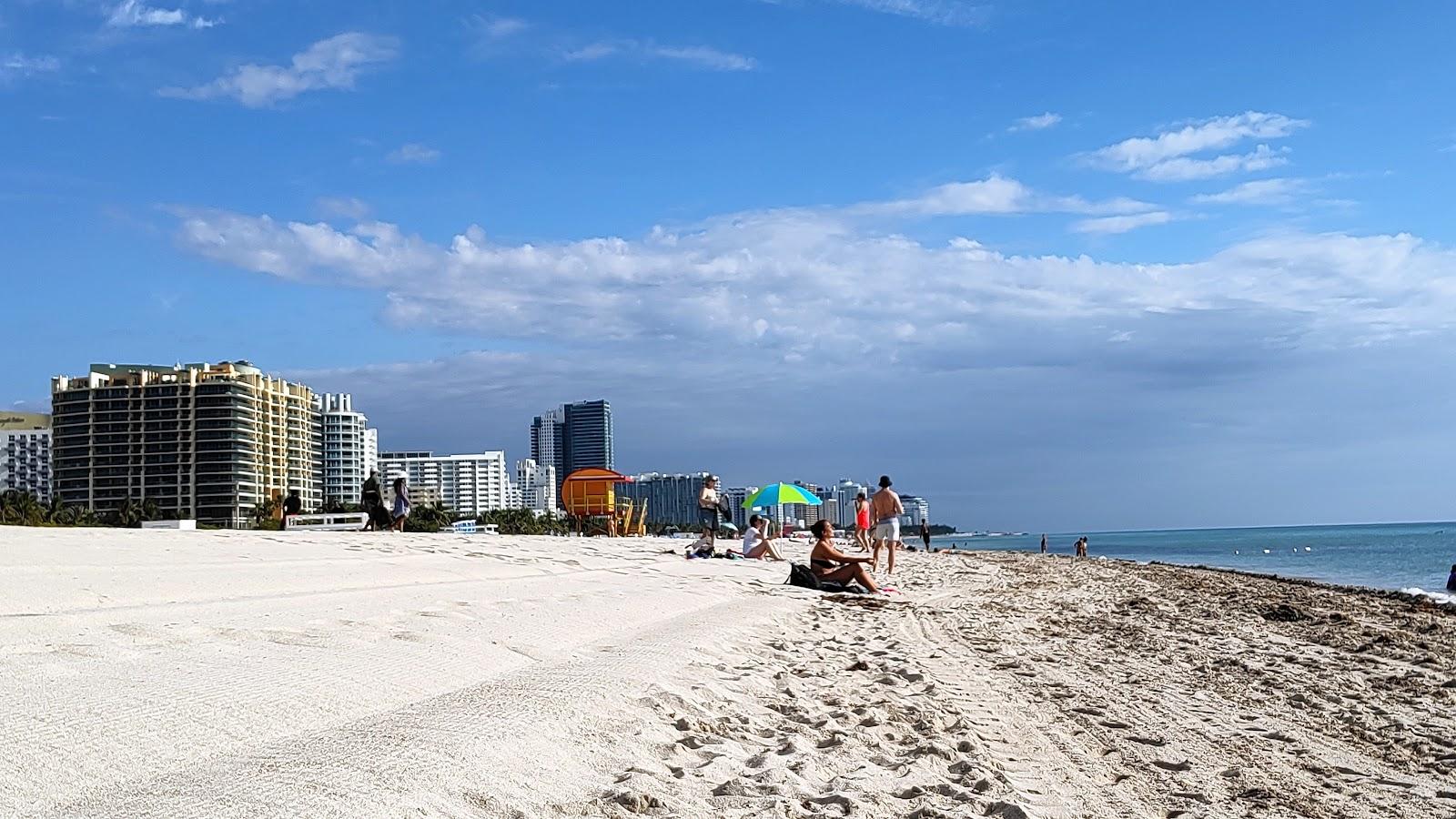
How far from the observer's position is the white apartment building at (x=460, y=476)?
16625 cm

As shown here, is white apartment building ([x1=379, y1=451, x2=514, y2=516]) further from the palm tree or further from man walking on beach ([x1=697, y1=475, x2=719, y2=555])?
man walking on beach ([x1=697, y1=475, x2=719, y2=555])

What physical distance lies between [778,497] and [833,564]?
18.6 metres

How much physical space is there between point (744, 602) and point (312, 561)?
4012mm

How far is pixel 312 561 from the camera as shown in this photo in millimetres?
9734

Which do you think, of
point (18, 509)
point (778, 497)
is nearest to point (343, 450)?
point (18, 509)

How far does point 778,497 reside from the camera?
31.6 metres

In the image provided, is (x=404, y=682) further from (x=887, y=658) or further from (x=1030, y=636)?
(x=1030, y=636)

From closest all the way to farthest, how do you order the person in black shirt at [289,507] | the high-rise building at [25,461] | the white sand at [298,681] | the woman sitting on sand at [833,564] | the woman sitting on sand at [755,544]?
the white sand at [298,681], the woman sitting on sand at [833,564], the woman sitting on sand at [755,544], the person in black shirt at [289,507], the high-rise building at [25,461]

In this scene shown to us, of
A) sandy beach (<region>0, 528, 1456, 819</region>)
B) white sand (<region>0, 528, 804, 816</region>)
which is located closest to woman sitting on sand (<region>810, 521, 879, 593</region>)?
sandy beach (<region>0, 528, 1456, 819</region>)

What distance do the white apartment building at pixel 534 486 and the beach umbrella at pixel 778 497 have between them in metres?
129

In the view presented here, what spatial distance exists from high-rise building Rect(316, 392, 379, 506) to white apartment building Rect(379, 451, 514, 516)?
22456mm

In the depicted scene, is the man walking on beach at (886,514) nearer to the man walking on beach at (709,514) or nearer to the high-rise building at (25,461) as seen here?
the man walking on beach at (709,514)

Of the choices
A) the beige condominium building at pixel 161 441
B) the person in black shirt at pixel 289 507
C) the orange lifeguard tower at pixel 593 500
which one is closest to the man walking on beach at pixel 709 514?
the person in black shirt at pixel 289 507

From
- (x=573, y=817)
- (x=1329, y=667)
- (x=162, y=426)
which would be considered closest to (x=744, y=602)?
(x=1329, y=667)
